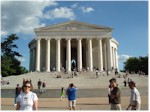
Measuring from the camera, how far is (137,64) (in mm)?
95562

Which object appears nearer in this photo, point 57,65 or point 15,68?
point 57,65

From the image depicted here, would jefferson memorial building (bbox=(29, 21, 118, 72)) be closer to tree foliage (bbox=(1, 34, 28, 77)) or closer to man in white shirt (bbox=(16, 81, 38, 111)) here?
tree foliage (bbox=(1, 34, 28, 77))

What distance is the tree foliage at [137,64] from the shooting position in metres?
90.1

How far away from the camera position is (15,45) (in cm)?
7925

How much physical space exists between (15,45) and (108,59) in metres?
25.7

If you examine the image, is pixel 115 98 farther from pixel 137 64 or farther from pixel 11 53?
pixel 137 64

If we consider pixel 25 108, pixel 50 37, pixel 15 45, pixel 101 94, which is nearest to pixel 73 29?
pixel 50 37

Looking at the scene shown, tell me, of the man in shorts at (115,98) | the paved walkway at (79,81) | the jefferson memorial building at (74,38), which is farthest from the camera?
the jefferson memorial building at (74,38)

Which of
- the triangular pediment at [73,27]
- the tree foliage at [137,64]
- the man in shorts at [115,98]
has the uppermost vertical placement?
the triangular pediment at [73,27]

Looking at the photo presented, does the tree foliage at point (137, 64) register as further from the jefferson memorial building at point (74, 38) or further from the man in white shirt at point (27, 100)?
the man in white shirt at point (27, 100)

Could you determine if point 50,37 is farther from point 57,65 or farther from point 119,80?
point 119,80

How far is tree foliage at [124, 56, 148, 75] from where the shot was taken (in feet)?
296

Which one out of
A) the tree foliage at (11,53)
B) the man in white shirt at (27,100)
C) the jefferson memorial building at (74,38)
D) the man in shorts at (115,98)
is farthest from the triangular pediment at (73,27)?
the man in white shirt at (27,100)

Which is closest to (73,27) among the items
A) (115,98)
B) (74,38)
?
(74,38)
